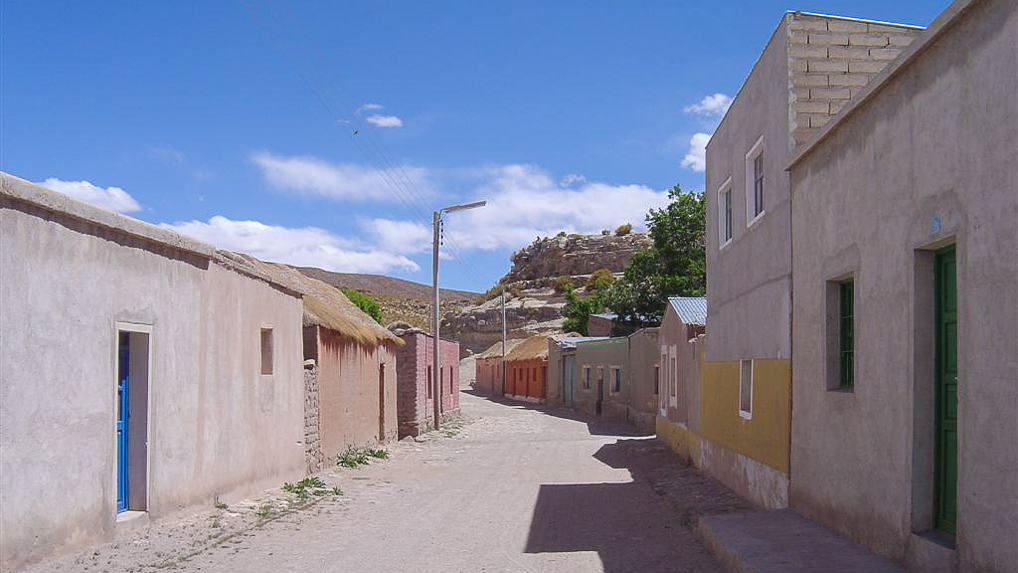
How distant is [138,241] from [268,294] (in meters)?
4.18

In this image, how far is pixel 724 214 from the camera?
15.2m

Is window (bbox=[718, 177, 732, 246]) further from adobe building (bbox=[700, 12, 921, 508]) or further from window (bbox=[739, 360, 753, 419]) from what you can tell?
window (bbox=[739, 360, 753, 419])

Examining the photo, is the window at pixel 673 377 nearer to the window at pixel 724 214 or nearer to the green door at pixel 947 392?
the window at pixel 724 214

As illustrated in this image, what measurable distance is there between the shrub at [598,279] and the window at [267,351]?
7039cm

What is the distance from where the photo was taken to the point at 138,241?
30.0ft

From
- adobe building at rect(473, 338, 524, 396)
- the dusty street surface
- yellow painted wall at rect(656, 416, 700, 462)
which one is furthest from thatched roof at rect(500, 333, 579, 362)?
the dusty street surface

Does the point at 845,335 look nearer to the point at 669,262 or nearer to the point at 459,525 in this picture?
the point at 459,525


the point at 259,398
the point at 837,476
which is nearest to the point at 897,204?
the point at 837,476

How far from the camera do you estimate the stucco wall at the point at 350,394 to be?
54.0ft

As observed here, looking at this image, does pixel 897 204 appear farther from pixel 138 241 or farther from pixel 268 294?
pixel 268 294

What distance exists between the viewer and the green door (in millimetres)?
6457

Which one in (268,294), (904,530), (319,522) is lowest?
(319,522)

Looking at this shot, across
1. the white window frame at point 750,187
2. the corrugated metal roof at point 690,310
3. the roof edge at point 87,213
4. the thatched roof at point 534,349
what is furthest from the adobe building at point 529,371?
the roof edge at point 87,213

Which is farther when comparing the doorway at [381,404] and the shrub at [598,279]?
the shrub at [598,279]
